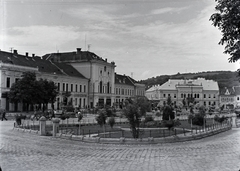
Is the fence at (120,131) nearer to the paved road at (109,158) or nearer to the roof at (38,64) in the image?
the paved road at (109,158)

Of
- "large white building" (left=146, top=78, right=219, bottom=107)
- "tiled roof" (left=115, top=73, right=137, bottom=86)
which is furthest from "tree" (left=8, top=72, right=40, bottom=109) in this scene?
"large white building" (left=146, top=78, right=219, bottom=107)

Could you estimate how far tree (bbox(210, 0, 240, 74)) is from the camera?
40.1 feet

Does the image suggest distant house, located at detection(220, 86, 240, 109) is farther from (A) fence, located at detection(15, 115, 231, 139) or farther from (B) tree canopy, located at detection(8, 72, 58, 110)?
(A) fence, located at detection(15, 115, 231, 139)

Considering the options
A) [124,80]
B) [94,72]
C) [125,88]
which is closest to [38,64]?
[94,72]

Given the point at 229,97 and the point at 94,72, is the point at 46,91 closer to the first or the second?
the point at 94,72

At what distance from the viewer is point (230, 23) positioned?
12367mm

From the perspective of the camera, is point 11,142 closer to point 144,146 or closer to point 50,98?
point 144,146

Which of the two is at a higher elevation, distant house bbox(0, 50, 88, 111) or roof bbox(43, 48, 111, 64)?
roof bbox(43, 48, 111, 64)

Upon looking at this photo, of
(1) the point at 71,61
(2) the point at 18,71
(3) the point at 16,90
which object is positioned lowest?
(3) the point at 16,90

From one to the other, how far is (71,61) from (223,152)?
222 ft

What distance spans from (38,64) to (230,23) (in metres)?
53.8

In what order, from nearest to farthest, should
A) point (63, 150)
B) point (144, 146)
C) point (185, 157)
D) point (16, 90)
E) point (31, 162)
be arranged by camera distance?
point (31, 162), point (185, 157), point (63, 150), point (144, 146), point (16, 90)

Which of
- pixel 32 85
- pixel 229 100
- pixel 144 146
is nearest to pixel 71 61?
pixel 32 85

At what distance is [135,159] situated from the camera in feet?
43.5
